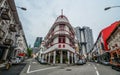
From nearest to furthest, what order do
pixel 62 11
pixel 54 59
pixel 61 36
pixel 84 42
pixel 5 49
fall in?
pixel 5 49 < pixel 54 59 < pixel 61 36 < pixel 62 11 < pixel 84 42

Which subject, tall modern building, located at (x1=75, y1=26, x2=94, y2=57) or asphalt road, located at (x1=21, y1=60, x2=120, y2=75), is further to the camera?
tall modern building, located at (x1=75, y1=26, x2=94, y2=57)

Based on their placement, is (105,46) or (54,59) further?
(105,46)

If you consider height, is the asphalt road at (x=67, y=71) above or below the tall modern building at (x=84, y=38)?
below

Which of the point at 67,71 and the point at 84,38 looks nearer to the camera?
the point at 67,71

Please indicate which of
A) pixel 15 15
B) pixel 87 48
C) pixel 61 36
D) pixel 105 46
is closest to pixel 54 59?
pixel 61 36

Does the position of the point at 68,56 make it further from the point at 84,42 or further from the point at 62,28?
the point at 84,42

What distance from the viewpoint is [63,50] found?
2748 centimetres

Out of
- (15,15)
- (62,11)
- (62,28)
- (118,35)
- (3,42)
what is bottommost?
(3,42)

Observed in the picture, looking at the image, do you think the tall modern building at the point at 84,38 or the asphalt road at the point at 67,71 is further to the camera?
the tall modern building at the point at 84,38


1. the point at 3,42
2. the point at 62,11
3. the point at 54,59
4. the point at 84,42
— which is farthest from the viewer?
the point at 84,42

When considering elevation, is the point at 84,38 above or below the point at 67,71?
above

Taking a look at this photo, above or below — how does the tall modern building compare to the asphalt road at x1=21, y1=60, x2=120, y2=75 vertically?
above

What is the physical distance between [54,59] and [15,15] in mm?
17617

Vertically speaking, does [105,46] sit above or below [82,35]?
below
